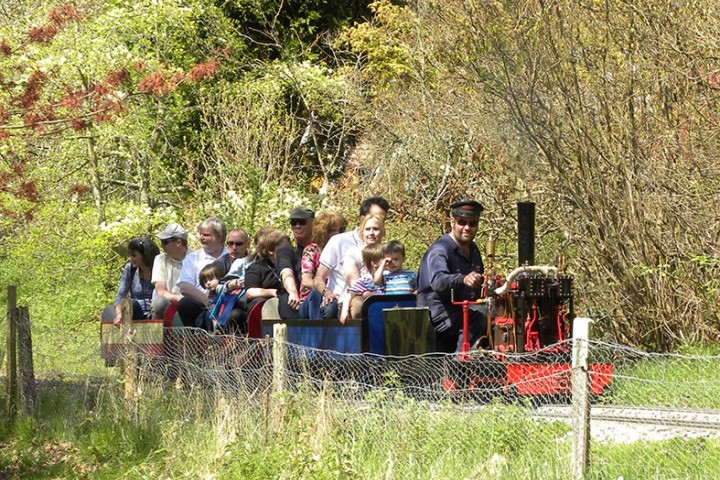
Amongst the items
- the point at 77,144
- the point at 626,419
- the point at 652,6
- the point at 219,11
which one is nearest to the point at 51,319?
the point at 77,144

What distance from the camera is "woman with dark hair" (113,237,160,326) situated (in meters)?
15.1

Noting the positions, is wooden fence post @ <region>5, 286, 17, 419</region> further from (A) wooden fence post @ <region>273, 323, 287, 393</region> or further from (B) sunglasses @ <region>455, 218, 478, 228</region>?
(B) sunglasses @ <region>455, 218, 478, 228</region>

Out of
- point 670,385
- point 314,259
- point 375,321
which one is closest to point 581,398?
point 670,385

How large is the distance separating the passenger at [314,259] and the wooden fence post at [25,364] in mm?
2784

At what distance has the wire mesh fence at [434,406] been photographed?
327 inches

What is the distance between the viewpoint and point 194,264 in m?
14.3

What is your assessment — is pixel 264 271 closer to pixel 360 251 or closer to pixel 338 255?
pixel 338 255

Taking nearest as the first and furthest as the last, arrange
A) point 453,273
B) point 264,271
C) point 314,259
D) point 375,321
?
point 453,273 < point 375,321 < point 314,259 < point 264,271

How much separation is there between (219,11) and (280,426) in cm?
2058

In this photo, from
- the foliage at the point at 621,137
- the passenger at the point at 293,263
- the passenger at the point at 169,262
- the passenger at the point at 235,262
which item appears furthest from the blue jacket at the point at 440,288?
the passenger at the point at 169,262

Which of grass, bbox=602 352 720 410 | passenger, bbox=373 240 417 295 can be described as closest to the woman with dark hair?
passenger, bbox=373 240 417 295

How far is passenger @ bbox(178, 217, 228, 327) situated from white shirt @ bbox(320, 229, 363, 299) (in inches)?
84.0

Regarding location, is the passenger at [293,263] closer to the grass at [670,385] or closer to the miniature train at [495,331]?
the miniature train at [495,331]

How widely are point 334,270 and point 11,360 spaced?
3.38 metres
